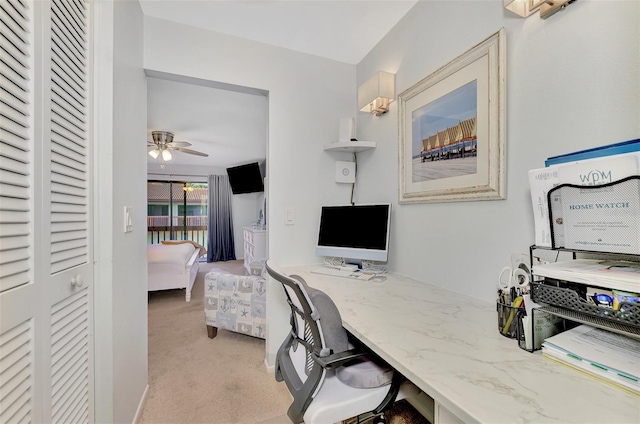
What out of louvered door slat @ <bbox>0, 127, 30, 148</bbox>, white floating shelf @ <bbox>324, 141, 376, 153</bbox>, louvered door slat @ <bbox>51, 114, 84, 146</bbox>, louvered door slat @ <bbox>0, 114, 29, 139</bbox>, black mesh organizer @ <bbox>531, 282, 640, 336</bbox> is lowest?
black mesh organizer @ <bbox>531, 282, 640, 336</bbox>

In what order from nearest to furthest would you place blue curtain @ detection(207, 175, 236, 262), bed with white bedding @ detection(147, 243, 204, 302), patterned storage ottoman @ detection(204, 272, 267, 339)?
patterned storage ottoman @ detection(204, 272, 267, 339), bed with white bedding @ detection(147, 243, 204, 302), blue curtain @ detection(207, 175, 236, 262)

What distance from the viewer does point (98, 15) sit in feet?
3.73

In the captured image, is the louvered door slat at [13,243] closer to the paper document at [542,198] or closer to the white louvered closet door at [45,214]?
the white louvered closet door at [45,214]

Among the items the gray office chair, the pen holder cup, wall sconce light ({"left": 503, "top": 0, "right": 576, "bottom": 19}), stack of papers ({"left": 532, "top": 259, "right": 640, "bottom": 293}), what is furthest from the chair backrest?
wall sconce light ({"left": 503, "top": 0, "right": 576, "bottom": 19})

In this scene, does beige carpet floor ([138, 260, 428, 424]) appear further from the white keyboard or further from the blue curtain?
the blue curtain

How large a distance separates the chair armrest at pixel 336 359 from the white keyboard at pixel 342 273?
2.16 ft

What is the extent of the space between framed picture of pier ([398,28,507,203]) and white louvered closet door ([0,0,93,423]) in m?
1.58

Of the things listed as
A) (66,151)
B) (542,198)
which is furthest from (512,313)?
(66,151)

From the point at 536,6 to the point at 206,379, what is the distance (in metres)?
2.69

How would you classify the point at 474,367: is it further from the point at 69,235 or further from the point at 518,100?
the point at 69,235

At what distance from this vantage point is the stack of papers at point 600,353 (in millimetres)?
593

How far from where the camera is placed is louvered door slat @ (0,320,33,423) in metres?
0.63

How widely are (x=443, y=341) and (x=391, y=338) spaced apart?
16cm

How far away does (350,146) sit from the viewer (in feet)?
6.46
